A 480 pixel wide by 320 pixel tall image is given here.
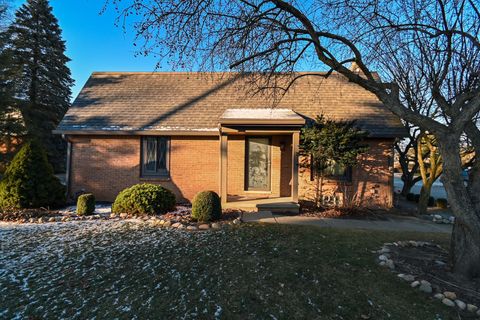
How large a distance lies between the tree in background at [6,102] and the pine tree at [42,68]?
3.86m

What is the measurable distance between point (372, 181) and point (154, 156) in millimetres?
8892

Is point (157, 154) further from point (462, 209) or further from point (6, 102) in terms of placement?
point (6, 102)

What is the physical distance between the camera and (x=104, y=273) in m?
4.21

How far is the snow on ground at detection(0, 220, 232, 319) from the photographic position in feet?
10.6

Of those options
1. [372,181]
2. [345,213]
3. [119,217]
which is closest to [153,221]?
[119,217]

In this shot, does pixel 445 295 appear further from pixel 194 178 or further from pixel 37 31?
pixel 37 31

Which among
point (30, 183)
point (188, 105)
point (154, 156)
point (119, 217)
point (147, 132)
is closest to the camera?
point (119, 217)

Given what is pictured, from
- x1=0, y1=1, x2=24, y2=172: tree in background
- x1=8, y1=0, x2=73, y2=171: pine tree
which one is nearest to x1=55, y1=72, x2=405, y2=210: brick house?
x1=0, y1=1, x2=24, y2=172: tree in background

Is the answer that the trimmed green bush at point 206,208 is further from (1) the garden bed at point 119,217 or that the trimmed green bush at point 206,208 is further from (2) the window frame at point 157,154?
(2) the window frame at point 157,154

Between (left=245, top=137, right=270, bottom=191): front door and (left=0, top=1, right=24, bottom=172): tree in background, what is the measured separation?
50.3 feet

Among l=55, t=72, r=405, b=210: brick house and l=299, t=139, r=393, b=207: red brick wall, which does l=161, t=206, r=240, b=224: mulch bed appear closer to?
l=55, t=72, r=405, b=210: brick house

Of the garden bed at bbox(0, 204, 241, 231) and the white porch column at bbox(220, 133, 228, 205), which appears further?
the white porch column at bbox(220, 133, 228, 205)

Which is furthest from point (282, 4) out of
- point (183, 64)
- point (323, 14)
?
point (183, 64)

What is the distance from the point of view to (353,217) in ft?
28.5
